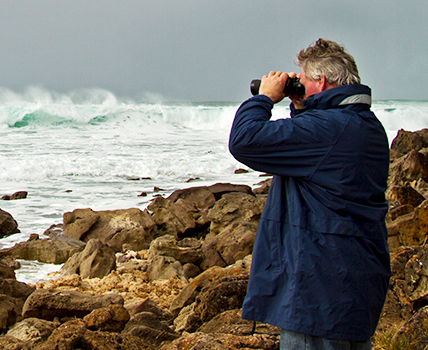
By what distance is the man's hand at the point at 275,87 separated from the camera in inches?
76.9

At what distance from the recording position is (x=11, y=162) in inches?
667

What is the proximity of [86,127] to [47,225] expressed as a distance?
24.3 metres

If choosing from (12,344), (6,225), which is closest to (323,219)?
(12,344)

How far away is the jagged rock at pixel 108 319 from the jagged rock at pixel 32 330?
27 centimetres

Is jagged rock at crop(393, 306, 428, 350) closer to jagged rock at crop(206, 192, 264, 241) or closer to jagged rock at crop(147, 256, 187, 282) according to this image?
jagged rock at crop(147, 256, 187, 282)

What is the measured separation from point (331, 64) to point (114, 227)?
5.85 meters

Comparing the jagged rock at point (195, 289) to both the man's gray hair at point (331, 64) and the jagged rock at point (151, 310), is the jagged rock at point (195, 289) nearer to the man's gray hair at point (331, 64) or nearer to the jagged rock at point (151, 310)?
the jagged rock at point (151, 310)

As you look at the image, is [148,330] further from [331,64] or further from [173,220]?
[173,220]

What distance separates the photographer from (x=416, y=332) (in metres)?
2.87

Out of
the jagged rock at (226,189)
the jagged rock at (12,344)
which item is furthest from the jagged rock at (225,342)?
the jagged rock at (226,189)

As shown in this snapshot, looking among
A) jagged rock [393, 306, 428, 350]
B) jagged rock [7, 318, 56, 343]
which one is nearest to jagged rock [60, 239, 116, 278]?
jagged rock [7, 318, 56, 343]

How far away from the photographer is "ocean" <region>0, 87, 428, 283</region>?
10750 millimetres

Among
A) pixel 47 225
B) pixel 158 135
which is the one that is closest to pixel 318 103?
pixel 47 225

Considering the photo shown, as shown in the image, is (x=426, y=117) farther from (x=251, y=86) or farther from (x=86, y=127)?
(x=251, y=86)
